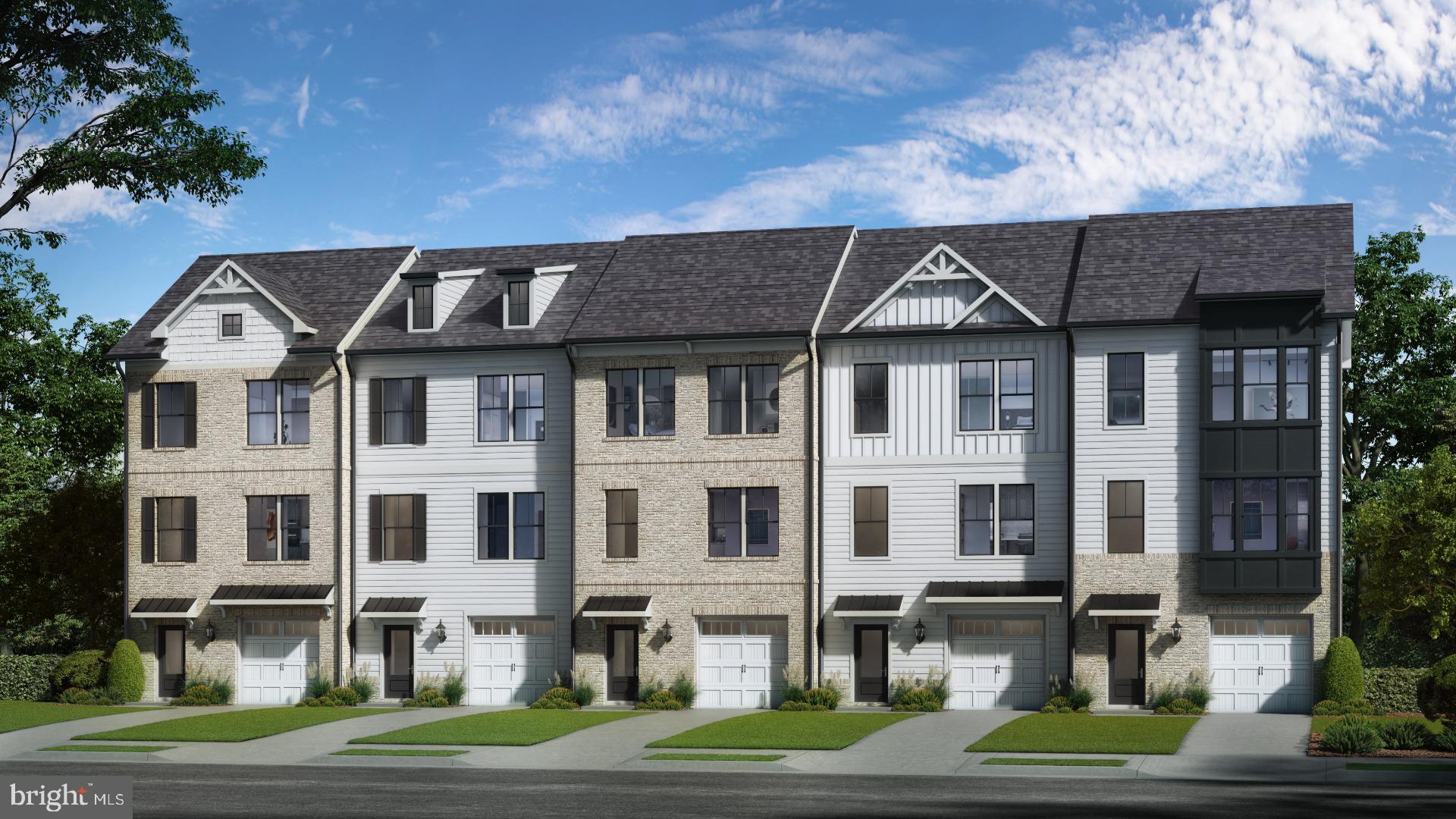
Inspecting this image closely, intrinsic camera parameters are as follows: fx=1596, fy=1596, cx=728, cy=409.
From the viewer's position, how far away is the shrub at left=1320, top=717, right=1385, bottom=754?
29078mm

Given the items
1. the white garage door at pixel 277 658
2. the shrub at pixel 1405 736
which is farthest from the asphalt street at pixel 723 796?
the white garage door at pixel 277 658

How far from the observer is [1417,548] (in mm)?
37531

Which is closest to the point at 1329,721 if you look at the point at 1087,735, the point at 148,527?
the point at 1087,735

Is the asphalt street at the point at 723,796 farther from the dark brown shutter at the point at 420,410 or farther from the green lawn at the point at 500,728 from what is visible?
the dark brown shutter at the point at 420,410

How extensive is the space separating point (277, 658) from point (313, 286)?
10.9m

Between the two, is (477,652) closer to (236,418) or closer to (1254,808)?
(236,418)

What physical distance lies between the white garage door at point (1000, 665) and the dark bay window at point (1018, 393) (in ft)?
16.5

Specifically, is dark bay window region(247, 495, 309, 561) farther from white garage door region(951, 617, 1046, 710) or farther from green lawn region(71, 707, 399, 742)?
white garage door region(951, 617, 1046, 710)

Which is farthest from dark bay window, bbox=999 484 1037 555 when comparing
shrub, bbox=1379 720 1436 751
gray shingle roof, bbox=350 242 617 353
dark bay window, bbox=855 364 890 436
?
gray shingle roof, bbox=350 242 617 353

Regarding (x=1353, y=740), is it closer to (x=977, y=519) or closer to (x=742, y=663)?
(x=977, y=519)

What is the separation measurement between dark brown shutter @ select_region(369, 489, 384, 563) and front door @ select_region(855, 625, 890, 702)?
13.4 m

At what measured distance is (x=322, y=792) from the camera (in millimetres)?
24797

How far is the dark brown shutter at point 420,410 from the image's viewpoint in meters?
44.3

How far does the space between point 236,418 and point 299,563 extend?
452 cm
